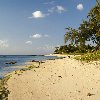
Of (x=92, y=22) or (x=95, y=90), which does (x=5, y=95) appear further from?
(x=92, y=22)

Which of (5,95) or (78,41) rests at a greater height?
(78,41)

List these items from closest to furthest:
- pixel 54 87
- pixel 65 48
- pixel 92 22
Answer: pixel 54 87 < pixel 92 22 < pixel 65 48

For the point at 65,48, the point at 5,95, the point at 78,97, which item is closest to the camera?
the point at 78,97

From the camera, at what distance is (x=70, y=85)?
17047 mm

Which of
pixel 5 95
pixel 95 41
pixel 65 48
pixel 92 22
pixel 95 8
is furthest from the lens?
pixel 65 48

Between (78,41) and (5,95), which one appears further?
(78,41)

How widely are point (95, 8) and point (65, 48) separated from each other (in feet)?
259

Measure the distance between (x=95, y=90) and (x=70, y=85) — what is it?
7.76 feet

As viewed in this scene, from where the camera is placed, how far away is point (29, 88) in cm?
1688

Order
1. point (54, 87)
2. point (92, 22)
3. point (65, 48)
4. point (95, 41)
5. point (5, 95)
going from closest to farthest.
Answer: point (5, 95), point (54, 87), point (92, 22), point (95, 41), point (65, 48)

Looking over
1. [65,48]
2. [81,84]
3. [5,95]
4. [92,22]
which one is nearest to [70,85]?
[81,84]

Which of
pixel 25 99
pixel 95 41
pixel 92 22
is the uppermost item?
pixel 92 22

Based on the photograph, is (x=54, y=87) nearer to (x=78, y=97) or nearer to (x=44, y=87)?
(x=44, y=87)

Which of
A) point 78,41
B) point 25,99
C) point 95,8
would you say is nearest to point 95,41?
point 78,41
